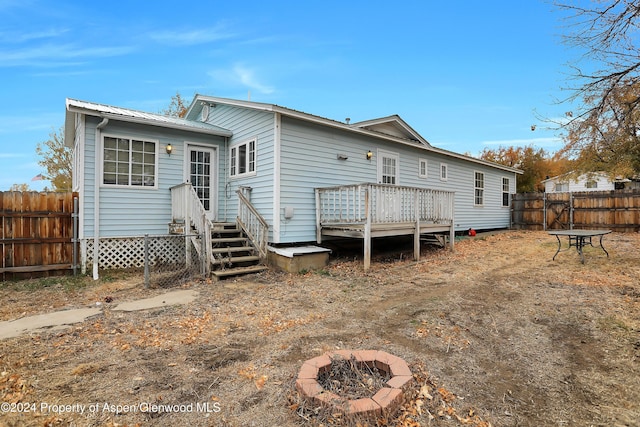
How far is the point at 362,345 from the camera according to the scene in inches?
133

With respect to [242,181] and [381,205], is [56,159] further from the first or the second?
[381,205]

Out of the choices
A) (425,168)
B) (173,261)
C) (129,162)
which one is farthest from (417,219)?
(129,162)

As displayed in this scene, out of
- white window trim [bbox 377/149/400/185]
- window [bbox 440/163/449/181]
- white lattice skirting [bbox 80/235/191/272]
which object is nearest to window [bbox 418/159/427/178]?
window [bbox 440/163/449/181]

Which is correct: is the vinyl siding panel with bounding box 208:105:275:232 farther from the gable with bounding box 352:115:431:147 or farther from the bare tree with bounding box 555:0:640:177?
the bare tree with bounding box 555:0:640:177

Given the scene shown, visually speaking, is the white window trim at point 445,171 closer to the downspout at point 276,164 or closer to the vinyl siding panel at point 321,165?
the vinyl siding panel at point 321,165

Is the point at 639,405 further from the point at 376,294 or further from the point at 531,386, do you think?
the point at 376,294

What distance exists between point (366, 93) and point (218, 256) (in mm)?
12204

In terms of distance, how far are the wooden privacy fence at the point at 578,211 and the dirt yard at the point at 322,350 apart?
10416 millimetres

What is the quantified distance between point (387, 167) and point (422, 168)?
2.11 m

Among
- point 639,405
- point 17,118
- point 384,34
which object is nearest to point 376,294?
point 639,405

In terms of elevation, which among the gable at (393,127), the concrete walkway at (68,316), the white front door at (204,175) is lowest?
the concrete walkway at (68,316)

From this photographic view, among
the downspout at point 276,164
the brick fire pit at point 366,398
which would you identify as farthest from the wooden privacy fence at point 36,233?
the brick fire pit at point 366,398

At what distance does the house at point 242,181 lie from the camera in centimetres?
746

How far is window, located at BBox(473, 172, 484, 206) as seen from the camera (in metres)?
14.8
